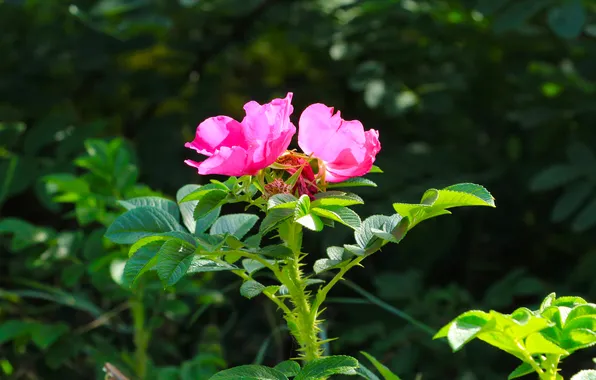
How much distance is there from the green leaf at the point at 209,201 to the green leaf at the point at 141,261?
0.28 feet

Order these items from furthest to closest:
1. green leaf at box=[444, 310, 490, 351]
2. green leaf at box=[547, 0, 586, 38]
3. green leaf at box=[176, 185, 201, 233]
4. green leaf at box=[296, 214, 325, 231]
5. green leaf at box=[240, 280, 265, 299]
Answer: green leaf at box=[547, 0, 586, 38] → green leaf at box=[176, 185, 201, 233] → green leaf at box=[240, 280, 265, 299] → green leaf at box=[296, 214, 325, 231] → green leaf at box=[444, 310, 490, 351]

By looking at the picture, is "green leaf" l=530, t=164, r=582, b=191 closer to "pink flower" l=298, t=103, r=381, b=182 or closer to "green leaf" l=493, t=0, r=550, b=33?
"green leaf" l=493, t=0, r=550, b=33

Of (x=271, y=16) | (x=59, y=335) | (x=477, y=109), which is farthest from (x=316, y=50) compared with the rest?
(x=59, y=335)

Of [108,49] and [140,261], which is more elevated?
[140,261]

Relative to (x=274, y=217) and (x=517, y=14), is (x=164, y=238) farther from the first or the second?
(x=517, y=14)

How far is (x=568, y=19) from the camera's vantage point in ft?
6.76

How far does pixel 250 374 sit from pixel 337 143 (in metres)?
0.28

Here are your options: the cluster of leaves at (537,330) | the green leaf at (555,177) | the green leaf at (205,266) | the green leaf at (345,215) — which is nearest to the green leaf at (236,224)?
the green leaf at (205,266)

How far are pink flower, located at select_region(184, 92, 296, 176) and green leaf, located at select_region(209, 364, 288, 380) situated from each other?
0.73 feet

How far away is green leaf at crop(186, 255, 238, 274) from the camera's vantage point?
99 centimetres

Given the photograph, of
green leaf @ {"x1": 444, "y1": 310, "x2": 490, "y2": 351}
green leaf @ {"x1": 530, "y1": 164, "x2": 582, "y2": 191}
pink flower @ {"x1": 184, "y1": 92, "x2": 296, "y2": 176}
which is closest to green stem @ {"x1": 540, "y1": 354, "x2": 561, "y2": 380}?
green leaf @ {"x1": 444, "y1": 310, "x2": 490, "y2": 351}

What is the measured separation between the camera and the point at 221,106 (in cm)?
277

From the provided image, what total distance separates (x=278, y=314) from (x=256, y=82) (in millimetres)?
866

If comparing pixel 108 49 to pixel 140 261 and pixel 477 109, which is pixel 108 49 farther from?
pixel 140 261
